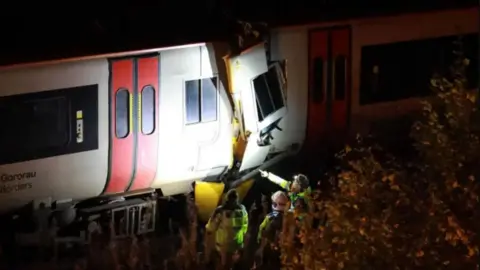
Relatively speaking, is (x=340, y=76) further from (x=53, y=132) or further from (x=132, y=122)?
(x=53, y=132)

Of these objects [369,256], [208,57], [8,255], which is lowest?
[8,255]

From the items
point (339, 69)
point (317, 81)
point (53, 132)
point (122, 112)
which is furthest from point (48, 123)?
point (339, 69)

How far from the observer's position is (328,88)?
33.2 ft

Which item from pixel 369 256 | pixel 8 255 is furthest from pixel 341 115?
pixel 369 256

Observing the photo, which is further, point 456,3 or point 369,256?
point 456,3

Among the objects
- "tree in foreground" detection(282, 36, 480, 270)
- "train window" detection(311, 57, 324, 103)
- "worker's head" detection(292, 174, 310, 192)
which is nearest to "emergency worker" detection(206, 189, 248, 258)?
"worker's head" detection(292, 174, 310, 192)

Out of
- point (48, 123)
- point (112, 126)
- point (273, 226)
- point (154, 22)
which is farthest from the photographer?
point (154, 22)

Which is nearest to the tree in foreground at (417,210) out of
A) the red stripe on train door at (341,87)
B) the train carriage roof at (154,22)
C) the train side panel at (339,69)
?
the train carriage roof at (154,22)

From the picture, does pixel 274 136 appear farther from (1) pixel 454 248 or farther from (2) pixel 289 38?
(1) pixel 454 248

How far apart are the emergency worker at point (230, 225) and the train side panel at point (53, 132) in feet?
3.76

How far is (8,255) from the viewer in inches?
328

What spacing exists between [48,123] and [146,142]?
101cm

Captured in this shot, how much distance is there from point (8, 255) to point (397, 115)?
4817mm

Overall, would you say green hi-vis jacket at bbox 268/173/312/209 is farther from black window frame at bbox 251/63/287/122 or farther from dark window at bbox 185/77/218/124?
dark window at bbox 185/77/218/124
